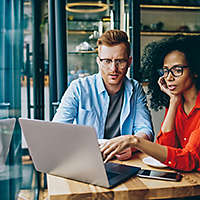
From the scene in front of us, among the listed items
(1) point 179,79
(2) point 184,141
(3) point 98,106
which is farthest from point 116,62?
(2) point 184,141

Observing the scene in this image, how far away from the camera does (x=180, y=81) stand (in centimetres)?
155

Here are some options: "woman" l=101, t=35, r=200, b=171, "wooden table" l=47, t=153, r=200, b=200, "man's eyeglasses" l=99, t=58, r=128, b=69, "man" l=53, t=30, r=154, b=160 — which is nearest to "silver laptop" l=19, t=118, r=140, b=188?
"wooden table" l=47, t=153, r=200, b=200

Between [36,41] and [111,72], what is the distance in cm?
142

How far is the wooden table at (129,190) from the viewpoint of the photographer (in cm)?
101

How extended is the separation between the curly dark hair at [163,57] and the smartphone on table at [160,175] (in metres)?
0.60

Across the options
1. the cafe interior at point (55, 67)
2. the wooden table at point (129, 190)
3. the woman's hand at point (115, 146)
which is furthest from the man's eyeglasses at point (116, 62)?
the wooden table at point (129, 190)

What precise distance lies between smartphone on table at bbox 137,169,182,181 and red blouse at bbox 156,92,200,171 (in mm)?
64

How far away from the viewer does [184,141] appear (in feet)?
5.15

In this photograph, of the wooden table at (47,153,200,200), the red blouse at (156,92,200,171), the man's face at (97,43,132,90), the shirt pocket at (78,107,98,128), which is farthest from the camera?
the shirt pocket at (78,107,98,128)

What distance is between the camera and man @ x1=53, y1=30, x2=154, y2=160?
6.16ft

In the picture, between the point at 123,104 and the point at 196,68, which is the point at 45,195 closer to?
the point at 123,104

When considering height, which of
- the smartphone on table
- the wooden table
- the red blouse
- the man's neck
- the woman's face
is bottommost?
the wooden table

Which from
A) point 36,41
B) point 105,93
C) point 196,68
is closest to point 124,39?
point 105,93

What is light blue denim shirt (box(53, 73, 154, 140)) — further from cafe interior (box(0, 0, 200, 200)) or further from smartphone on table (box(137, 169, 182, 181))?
smartphone on table (box(137, 169, 182, 181))
